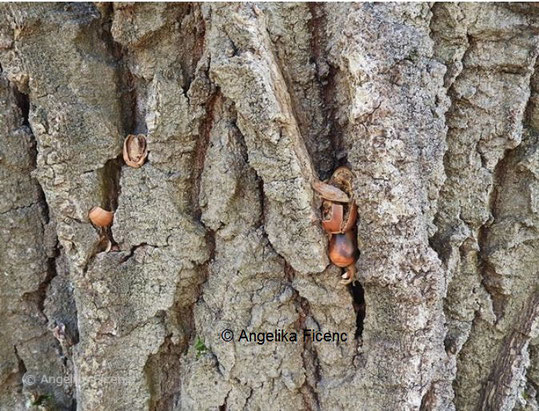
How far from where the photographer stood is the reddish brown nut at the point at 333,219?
64.3 inches

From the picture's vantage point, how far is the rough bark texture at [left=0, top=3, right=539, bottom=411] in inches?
62.1

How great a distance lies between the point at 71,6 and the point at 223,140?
0.80 meters

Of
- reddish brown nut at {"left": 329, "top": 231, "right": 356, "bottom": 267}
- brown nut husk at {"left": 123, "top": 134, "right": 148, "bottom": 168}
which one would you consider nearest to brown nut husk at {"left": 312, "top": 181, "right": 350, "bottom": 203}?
reddish brown nut at {"left": 329, "top": 231, "right": 356, "bottom": 267}

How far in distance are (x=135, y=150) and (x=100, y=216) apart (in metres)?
0.29

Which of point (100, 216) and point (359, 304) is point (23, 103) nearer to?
point (100, 216)

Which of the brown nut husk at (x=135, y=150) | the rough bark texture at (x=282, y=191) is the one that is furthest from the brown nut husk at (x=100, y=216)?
the brown nut husk at (x=135, y=150)

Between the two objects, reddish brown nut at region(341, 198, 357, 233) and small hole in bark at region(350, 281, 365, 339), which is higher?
reddish brown nut at region(341, 198, 357, 233)

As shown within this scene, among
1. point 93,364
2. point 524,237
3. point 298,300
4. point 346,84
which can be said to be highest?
point 346,84

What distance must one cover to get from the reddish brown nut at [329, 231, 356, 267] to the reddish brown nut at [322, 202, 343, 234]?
4 cm

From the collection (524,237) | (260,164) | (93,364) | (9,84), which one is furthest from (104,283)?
(524,237)

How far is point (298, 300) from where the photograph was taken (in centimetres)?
185

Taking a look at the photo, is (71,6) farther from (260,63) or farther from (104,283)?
(104,283)

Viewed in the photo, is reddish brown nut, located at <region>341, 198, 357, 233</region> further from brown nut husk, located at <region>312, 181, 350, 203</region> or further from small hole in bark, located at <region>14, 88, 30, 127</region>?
small hole in bark, located at <region>14, 88, 30, 127</region>

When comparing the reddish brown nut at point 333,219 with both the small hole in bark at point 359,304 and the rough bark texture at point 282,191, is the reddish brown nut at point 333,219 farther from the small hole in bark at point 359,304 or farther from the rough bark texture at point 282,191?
the small hole in bark at point 359,304
